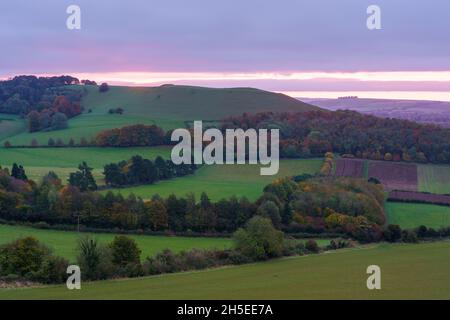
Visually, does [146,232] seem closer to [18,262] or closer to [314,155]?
[18,262]

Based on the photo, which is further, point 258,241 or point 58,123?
point 58,123

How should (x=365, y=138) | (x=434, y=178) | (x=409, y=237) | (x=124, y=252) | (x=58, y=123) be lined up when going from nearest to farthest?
(x=124, y=252), (x=409, y=237), (x=434, y=178), (x=365, y=138), (x=58, y=123)

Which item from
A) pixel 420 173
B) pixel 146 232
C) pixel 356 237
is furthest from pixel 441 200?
pixel 146 232

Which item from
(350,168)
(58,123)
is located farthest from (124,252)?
(58,123)

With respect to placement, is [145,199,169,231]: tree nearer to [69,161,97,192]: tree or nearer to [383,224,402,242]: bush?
[69,161,97,192]: tree

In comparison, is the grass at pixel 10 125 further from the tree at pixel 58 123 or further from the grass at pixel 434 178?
the grass at pixel 434 178

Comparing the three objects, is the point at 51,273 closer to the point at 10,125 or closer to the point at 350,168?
the point at 350,168

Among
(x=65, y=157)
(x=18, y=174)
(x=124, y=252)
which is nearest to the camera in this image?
(x=124, y=252)
